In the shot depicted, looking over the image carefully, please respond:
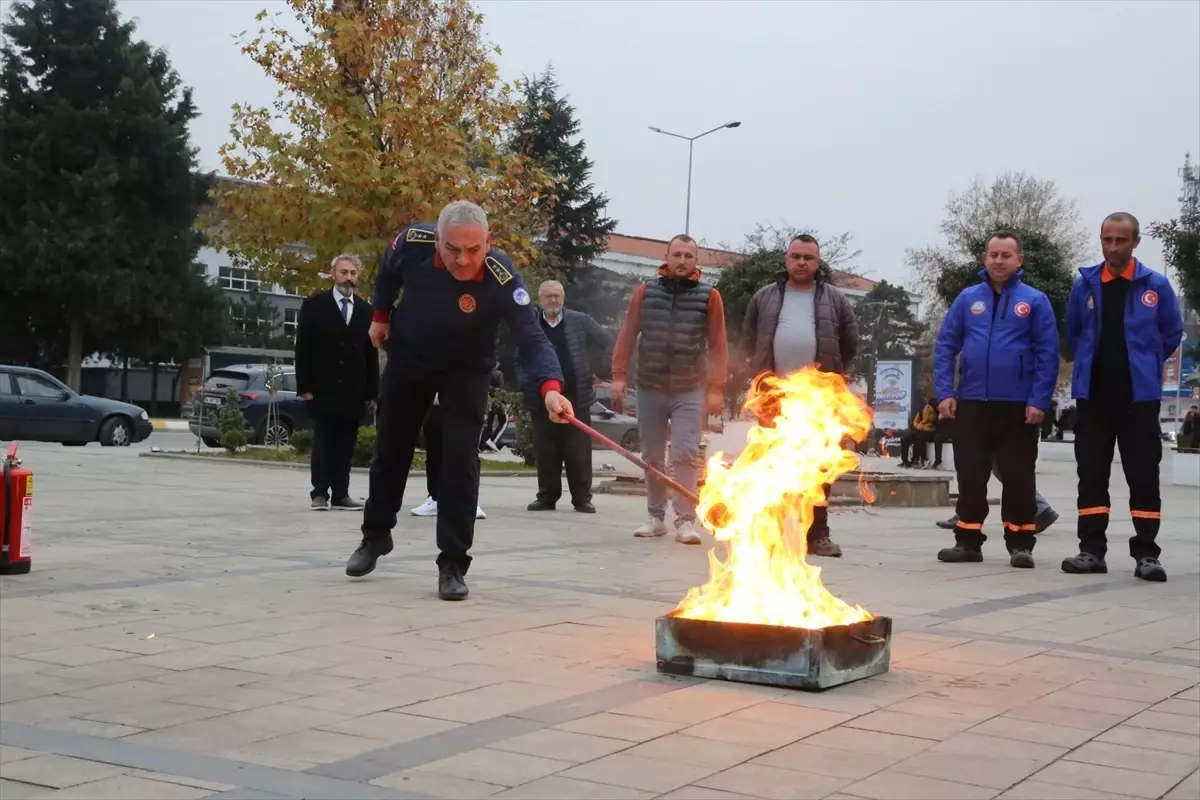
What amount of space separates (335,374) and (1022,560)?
5532 mm

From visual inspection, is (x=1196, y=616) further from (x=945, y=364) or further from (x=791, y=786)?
(x=791, y=786)

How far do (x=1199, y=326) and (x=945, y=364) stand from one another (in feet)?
210

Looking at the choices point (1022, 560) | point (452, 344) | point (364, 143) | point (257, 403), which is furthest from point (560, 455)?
point (257, 403)

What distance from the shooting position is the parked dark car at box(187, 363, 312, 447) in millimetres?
26688

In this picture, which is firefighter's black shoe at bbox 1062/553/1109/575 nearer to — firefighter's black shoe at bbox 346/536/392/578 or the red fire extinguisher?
firefighter's black shoe at bbox 346/536/392/578

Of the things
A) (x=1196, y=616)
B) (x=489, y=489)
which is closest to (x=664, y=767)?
(x=1196, y=616)

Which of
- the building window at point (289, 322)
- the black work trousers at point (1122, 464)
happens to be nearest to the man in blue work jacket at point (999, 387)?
the black work trousers at point (1122, 464)

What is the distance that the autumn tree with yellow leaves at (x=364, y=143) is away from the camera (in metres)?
23.6

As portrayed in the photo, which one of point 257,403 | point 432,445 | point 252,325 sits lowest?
point 432,445

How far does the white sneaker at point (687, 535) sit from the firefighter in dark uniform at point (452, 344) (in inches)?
127

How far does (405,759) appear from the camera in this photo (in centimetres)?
419

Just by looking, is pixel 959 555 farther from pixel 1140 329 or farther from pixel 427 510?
pixel 427 510

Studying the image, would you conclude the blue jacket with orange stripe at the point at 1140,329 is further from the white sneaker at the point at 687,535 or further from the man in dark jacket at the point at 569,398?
the man in dark jacket at the point at 569,398

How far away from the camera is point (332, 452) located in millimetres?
12156
